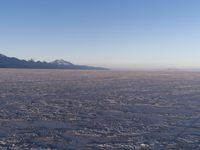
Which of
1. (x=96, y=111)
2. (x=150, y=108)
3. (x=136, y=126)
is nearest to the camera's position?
(x=136, y=126)

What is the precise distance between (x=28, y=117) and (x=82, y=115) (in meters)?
2.22

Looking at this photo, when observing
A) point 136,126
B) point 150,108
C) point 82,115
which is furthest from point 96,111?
point 136,126

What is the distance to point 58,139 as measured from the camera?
1018 cm

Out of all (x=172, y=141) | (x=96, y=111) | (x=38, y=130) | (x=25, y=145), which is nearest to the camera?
(x=25, y=145)

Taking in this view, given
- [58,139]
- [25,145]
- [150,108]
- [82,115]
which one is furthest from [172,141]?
[150,108]

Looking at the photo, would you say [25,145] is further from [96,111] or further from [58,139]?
[96,111]

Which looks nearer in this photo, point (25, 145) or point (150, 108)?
point (25, 145)

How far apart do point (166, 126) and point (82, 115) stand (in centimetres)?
379

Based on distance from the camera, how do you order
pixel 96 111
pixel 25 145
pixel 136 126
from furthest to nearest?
pixel 96 111 < pixel 136 126 < pixel 25 145

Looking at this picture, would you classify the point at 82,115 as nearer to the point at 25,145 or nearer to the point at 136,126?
the point at 136,126

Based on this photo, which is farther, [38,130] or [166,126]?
[166,126]

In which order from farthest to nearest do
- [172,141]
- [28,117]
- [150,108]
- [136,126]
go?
[150,108] → [28,117] → [136,126] → [172,141]

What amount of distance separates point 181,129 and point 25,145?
540 cm

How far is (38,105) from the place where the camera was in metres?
18.1
